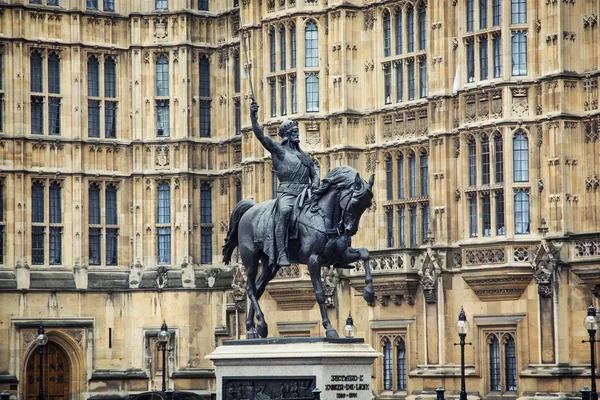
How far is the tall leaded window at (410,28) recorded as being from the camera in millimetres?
59219

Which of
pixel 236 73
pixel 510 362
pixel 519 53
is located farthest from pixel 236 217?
pixel 236 73

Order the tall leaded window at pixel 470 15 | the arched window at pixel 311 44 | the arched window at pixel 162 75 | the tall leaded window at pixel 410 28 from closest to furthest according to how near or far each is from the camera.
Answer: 1. the tall leaded window at pixel 470 15
2. the tall leaded window at pixel 410 28
3. the arched window at pixel 311 44
4. the arched window at pixel 162 75

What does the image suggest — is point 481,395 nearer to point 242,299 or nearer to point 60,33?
point 242,299

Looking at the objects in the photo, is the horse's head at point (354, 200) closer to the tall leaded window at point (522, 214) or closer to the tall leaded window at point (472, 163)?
the tall leaded window at point (522, 214)

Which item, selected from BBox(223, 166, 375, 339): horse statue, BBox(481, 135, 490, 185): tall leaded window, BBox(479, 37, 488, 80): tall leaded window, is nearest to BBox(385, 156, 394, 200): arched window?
BBox(481, 135, 490, 185): tall leaded window

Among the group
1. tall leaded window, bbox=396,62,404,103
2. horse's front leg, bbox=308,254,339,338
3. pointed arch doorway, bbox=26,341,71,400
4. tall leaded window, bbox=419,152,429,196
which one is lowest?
pointed arch doorway, bbox=26,341,71,400

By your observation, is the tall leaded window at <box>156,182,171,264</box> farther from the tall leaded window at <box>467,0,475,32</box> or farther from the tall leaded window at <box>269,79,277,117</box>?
the tall leaded window at <box>467,0,475,32</box>

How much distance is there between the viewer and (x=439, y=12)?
57.3 m

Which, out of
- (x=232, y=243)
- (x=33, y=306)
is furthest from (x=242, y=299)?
(x=232, y=243)

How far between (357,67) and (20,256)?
15.1 meters

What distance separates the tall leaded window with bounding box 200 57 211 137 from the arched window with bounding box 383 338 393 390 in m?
13.7

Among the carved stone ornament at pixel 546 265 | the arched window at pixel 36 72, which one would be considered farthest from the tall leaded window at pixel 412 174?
the arched window at pixel 36 72

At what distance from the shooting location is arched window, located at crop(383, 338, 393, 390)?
59094mm

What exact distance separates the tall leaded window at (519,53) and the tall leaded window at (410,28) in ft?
19.1
